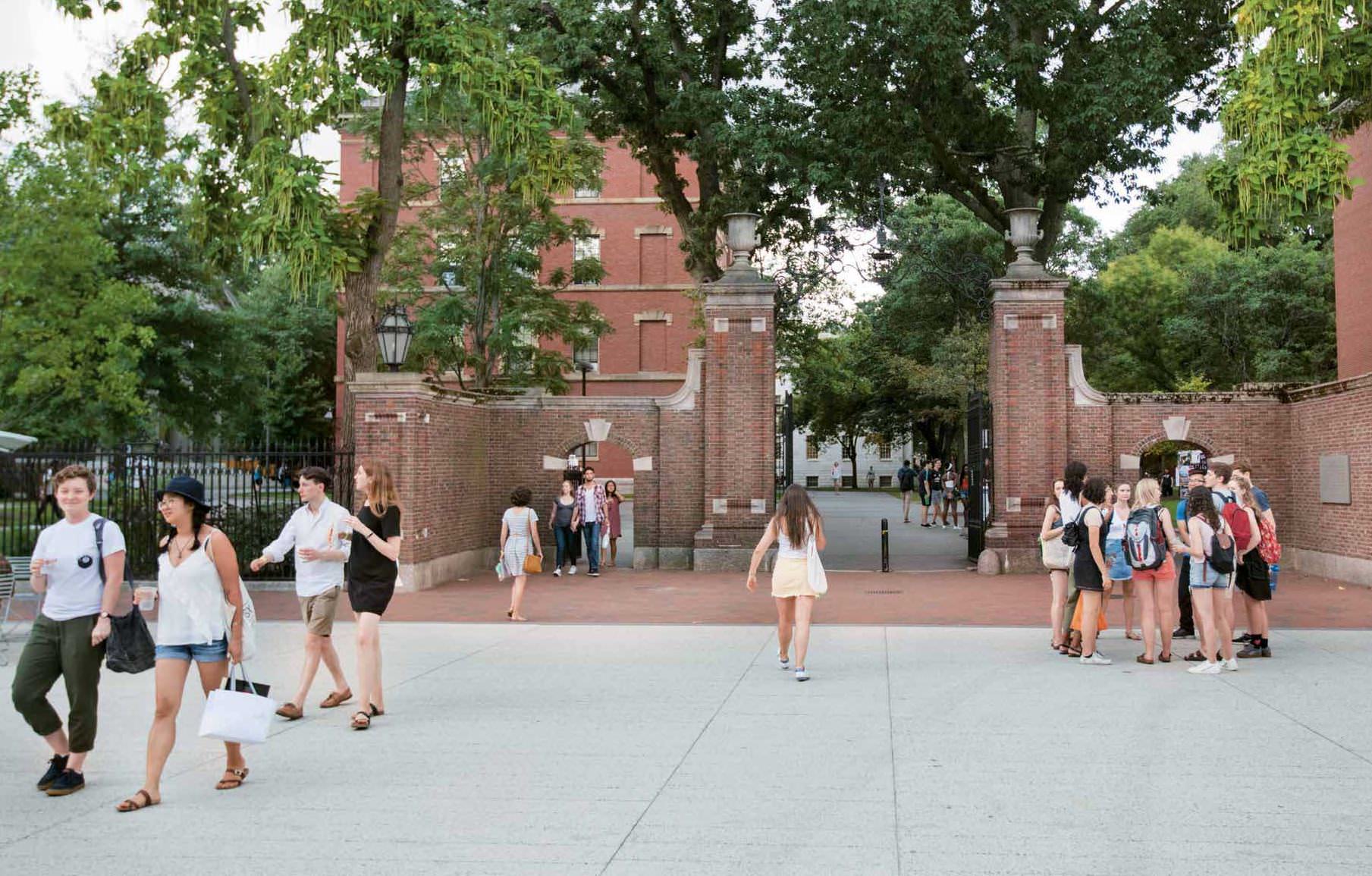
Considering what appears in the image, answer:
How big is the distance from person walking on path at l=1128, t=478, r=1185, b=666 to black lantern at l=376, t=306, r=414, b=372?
459 inches

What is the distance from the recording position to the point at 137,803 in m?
5.75

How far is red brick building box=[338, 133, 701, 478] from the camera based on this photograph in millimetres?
47438

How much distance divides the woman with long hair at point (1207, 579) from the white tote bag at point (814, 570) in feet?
10.6

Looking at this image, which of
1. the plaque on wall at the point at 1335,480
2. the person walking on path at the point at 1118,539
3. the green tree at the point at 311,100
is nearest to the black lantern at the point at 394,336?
the green tree at the point at 311,100

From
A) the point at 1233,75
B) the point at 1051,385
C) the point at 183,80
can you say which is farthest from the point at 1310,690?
the point at 183,80

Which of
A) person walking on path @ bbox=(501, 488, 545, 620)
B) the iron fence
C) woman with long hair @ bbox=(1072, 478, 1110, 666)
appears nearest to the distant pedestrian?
the iron fence

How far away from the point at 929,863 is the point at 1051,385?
16234 millimetres

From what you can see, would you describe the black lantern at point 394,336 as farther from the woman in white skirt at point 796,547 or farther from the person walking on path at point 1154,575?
the person walking on path at point 1154,575

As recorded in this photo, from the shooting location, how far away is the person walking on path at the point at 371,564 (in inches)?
307

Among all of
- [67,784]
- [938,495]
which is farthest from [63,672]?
[938,495]

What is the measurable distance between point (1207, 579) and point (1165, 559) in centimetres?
41

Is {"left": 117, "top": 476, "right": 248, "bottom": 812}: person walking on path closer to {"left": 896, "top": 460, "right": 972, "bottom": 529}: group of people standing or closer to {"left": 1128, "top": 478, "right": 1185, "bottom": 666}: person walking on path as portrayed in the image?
{"left": 1128, "top": 478, "right": 1185, "bottom": 666}: person walking on path

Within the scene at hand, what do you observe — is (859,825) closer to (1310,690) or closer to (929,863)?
(929,863)

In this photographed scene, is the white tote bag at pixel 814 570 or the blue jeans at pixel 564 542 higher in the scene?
the white tote bag at pixel 814 570
